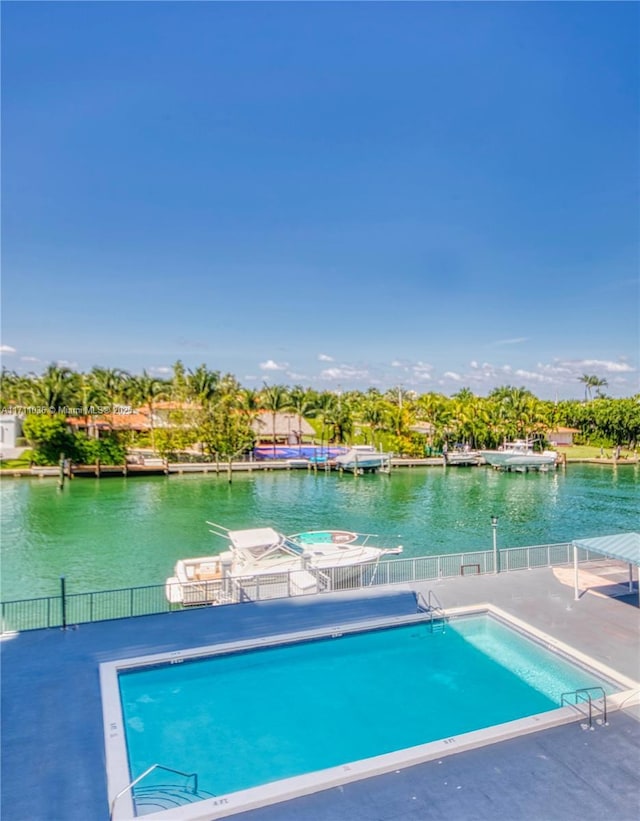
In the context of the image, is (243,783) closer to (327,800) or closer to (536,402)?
(327,800)

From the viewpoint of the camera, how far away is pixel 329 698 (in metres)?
10.1

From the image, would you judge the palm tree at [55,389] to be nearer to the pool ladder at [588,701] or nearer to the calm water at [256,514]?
the calm water at [256,514]

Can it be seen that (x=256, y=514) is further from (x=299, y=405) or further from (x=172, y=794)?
(x=299, y=405)

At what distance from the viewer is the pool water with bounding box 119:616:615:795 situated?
8.44 metres

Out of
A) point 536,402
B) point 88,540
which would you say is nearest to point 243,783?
point 88,540

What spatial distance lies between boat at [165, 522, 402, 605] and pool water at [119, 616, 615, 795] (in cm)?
277

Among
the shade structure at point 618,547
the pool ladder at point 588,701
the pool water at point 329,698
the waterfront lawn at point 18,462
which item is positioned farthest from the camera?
the waterfront lawn at point 18,462

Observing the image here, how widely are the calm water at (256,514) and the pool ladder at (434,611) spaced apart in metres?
11.5

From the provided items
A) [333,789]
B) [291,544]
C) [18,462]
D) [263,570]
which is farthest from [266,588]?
[18,462]

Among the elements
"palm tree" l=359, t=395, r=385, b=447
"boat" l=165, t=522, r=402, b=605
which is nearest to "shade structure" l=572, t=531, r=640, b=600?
"boat" l=165, t=522, r=402, b=605

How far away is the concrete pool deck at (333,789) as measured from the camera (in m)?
6.43

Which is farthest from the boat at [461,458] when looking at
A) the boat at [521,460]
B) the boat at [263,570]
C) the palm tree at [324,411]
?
the boat at [263,570]

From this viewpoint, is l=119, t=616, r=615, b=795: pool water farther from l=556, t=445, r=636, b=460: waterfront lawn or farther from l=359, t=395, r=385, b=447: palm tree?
l=556, t=445, r=636, b=460: waterfront lawn

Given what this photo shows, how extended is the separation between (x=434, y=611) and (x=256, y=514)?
2265 cm
